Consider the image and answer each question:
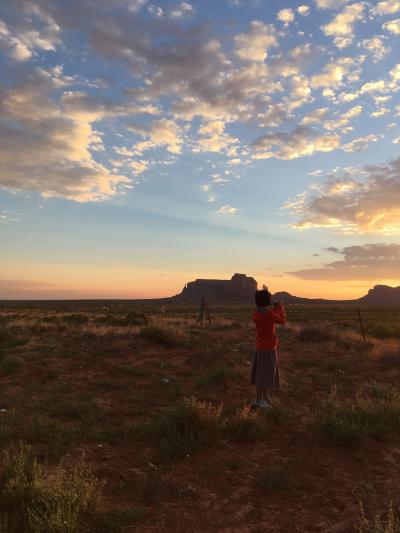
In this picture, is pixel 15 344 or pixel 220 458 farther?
pixel 15 344

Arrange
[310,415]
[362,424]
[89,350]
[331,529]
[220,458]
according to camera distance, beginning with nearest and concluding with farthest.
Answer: [331,529] → [220,458] → [362,424] → [310,415] → [89,350]

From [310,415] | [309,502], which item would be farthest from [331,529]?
[310,415]

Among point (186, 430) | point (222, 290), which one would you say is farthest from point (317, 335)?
point (222, 290)

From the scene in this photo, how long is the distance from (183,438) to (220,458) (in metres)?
0.60

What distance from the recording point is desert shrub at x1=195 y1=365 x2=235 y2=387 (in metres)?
9.82

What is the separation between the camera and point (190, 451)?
5691 mm

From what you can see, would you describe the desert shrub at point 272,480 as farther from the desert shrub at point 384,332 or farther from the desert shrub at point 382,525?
the desert shrub at point 384,332

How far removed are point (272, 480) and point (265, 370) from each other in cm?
284

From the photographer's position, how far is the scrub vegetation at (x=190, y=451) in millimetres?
4023

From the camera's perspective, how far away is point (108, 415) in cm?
757

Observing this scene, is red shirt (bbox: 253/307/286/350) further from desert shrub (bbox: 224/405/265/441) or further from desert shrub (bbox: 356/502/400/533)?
desert shrub (bbox: 356/502/400/533)

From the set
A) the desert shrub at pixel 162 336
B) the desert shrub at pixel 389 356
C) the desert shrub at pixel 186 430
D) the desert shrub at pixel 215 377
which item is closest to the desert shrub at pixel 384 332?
the desert shrub at pixel 389 356

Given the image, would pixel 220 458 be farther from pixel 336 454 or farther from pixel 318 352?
pixel 318 352

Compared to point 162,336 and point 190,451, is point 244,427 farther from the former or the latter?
point 162,336
